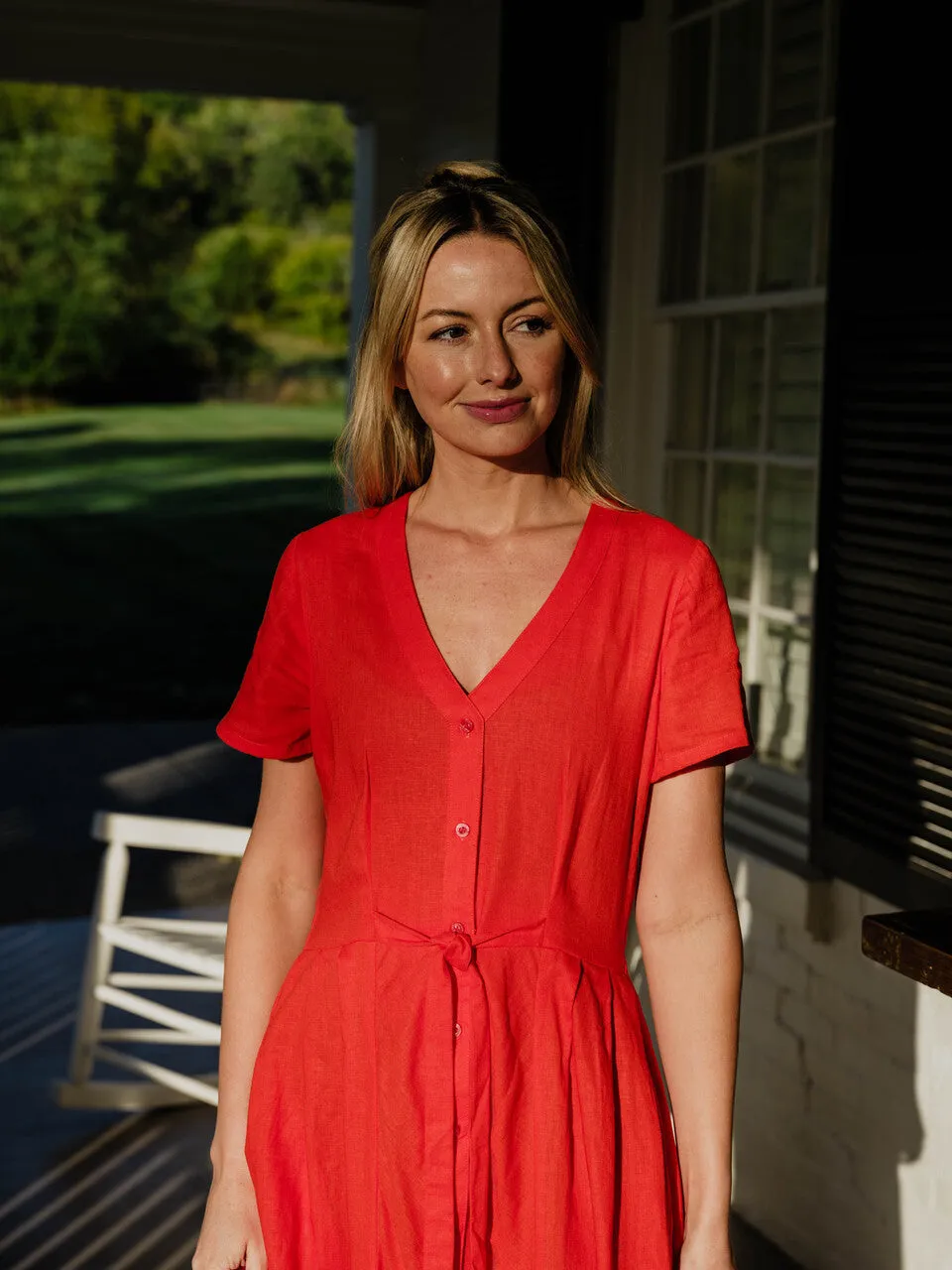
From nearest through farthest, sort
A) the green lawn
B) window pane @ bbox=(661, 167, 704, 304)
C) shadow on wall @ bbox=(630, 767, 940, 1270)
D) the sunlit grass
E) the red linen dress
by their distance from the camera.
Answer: the red linen dress
shadow on wall @ bbox=(630, 767, 940, 1270)
window pane @ bbox=(661, 167, 704, 304)
the green lawn
the sunlit grass

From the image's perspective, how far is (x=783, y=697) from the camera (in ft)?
12.4

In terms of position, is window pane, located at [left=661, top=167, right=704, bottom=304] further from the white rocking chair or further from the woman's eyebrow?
the woman's eyebrow

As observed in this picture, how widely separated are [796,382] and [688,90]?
833 millimetres

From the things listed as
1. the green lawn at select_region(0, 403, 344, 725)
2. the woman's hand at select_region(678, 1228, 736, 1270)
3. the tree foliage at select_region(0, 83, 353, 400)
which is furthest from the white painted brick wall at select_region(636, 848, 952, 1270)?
the tree foliage at select_region(0, 83, 353, 400)

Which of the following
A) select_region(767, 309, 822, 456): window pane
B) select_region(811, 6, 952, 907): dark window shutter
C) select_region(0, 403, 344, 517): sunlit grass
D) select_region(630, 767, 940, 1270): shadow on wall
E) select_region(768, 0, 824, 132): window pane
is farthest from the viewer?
select_region(0, 403, 344, 517): sunlit grass

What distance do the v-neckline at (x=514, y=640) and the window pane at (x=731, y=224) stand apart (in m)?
2.34

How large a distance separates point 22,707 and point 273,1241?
11632mm

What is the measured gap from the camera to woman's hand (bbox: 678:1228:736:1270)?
61.1 inches

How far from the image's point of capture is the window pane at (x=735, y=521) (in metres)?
3.92

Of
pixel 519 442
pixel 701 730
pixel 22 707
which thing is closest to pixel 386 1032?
pixel 701 730

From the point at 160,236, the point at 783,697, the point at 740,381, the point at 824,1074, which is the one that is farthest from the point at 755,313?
the point at 160,236

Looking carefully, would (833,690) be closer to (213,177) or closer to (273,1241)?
(273,1241)

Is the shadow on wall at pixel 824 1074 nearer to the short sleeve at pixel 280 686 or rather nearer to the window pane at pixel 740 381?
the window pane at pixel 740 381

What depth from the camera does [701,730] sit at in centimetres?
156
